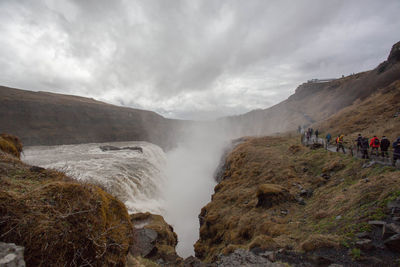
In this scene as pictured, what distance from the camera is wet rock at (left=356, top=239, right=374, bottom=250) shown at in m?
5.78

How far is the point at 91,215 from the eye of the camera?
396cm

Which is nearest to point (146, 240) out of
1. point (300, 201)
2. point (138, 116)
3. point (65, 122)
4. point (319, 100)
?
point (300, 201)

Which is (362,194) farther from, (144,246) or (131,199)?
(131,199)

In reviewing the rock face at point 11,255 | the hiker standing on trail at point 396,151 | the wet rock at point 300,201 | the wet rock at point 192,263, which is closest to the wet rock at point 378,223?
the hiker standing on trail at point 396,151

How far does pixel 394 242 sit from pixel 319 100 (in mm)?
67574

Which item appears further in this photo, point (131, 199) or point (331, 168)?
point (131, 199)

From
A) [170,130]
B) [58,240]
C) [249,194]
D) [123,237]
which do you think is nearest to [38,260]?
[58,240]

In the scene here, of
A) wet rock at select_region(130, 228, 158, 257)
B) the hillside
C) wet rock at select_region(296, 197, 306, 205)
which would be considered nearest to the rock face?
wet rock at select_region(130, 228, 158, 257)

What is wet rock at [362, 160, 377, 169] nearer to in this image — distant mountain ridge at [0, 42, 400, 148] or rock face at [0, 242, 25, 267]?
rock face at [0, 242, 25, 267]

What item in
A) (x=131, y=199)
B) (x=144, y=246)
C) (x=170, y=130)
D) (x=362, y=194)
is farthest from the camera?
(x=170, y=130)

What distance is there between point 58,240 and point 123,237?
1678mm

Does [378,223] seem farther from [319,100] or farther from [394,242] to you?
[319,100]

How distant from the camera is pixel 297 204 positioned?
1163 cm

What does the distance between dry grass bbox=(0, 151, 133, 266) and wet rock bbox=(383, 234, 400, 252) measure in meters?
7.50
